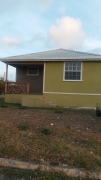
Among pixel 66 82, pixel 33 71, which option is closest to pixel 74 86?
pixel 66 82

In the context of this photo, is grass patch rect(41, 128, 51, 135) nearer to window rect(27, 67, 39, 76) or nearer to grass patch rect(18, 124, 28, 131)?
grass patch rect(18, 124, 28, 131)

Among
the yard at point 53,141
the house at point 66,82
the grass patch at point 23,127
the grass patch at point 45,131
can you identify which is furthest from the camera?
the house at point 66,82

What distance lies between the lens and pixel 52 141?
6180 mm

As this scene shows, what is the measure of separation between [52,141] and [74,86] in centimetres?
995

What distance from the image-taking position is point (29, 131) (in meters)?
7.08

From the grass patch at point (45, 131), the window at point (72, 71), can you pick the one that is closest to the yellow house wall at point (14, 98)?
the window at point (72, 71)

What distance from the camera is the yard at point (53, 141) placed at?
5.04m

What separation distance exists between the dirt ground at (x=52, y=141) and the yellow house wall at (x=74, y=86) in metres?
7.00

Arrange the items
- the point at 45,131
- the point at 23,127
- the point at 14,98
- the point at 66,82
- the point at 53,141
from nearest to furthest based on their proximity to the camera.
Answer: the point at 53,141 < the point at 45,131 < the point at 23,127 < the point at 66,82 < the point at 14,98

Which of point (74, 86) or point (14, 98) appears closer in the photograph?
point (74, 86)

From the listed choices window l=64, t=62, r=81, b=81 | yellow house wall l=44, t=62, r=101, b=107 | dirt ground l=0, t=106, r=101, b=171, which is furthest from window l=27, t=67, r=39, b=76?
dirt ground l=0, t=106, r=101, b=171

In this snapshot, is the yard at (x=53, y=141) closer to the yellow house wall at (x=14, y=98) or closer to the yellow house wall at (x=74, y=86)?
the yellow house wall at (x=74, y=86)

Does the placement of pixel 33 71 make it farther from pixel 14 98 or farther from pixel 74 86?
pixel 74 86

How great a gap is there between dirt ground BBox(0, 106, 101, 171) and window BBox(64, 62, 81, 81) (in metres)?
7.55
